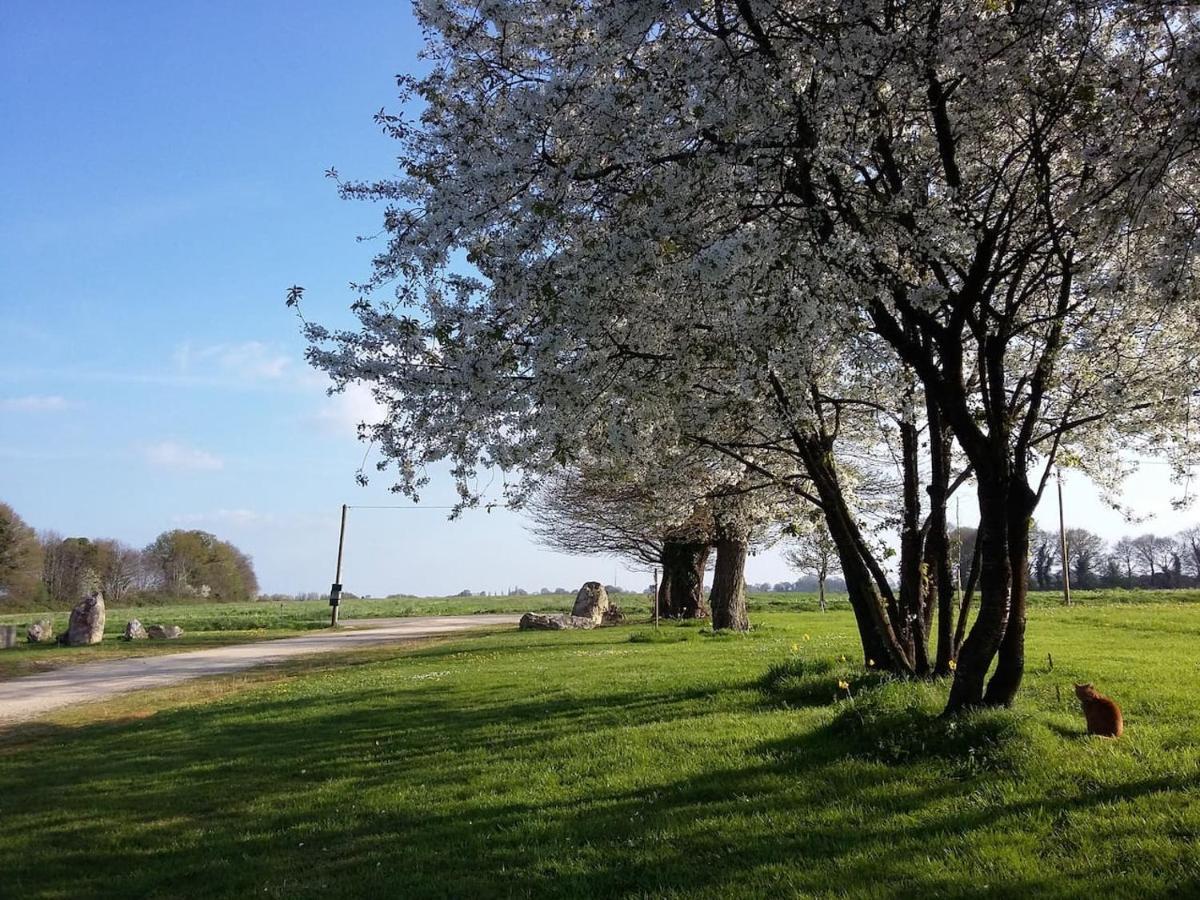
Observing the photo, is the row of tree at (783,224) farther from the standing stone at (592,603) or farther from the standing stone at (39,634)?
the standing stone at (39,634)

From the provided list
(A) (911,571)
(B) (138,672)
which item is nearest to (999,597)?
(A) (911,571)

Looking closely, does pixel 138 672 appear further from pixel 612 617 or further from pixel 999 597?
pixel 999 597

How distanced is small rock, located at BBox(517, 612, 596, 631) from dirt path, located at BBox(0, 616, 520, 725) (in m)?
4.35

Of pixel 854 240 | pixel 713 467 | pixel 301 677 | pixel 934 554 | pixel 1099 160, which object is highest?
pixel 1099 160

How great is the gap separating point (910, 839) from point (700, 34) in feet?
19.5

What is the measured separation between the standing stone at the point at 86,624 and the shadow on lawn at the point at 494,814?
20103 millimetres

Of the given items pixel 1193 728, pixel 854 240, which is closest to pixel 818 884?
pixel 854 240

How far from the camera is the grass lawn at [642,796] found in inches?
186

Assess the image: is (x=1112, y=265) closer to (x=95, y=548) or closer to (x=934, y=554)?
(x=934, y=554)

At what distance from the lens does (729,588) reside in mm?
24391

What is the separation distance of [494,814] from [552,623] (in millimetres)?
24482

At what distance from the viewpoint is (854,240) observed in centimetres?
588

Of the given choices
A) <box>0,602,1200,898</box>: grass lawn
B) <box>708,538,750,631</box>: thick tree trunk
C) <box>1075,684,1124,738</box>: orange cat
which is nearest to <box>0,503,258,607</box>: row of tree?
<box>708,538,750,631</box>: thick tree trunk

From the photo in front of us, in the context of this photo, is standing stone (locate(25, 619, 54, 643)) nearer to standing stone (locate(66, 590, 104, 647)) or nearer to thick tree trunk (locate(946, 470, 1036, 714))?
standing stone (locate(66, 590, 104, 647))
